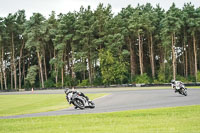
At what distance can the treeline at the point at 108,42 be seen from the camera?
2803 inches

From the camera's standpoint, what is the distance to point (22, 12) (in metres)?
90.0

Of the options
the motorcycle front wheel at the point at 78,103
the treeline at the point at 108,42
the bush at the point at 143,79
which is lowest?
the motorcycle front wheel at the point at 78,103

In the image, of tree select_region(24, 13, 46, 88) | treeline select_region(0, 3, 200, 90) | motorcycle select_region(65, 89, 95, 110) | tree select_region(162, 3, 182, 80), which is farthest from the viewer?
tree select_region(24, 13, 46, 88)

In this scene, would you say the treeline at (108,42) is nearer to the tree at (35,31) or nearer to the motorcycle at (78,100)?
the tree at (35,31)

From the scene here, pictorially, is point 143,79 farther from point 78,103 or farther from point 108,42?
point 78,103

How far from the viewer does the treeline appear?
234 ft

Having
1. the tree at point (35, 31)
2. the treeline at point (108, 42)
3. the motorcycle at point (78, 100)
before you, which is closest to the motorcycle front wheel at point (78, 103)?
the motorcycle at point (78, 100)

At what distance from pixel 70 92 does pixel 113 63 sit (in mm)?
56035

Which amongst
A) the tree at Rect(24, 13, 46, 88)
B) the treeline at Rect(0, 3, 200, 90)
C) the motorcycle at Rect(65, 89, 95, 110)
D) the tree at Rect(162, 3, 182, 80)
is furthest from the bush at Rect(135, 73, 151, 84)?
the motorcycle at Rect(65, 89, 95, 110)

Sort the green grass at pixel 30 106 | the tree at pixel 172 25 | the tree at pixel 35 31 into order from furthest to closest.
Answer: the tree at pixel 35 31
the tree at pixel 172 25
the green grass at pixel 30 106

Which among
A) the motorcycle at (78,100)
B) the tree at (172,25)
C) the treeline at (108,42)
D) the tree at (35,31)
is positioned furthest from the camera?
the tree at (35,31)

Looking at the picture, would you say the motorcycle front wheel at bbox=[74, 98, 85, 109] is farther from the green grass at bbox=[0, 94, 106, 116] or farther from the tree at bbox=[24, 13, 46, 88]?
the tree at bbox=[24, 13, 46, 88]

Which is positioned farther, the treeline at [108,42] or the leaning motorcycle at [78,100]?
the treeline at [108,42]

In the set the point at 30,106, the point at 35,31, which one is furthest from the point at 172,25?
the point at 30,106
